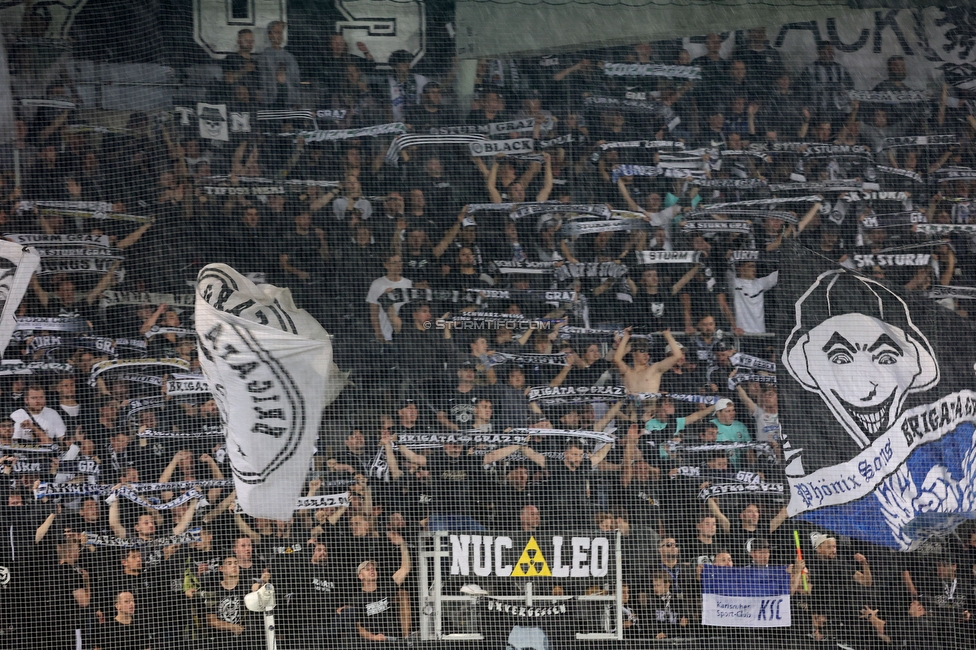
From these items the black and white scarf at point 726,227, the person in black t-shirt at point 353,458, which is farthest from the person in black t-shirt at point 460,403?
the black and white scarf at point 726,227

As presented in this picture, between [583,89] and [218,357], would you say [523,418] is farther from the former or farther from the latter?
[583,89]

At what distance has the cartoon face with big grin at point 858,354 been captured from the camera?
6.03m

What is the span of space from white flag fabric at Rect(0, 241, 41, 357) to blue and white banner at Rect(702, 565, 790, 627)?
4872 millimetres

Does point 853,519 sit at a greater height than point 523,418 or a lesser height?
lesser

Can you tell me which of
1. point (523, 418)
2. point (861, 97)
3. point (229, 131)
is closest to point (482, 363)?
point (523, 418)

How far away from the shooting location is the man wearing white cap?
19.9 ft

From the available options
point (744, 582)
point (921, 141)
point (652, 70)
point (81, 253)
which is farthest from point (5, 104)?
point (921, 141)

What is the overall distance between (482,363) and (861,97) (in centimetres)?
341

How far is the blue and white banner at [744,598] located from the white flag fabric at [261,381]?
2741 millimetres

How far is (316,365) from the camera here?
5641 mm

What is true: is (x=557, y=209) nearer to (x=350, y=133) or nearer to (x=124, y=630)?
(x=350, y=133)

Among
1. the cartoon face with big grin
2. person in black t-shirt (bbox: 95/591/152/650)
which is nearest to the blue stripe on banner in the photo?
the cartoon face with big grin

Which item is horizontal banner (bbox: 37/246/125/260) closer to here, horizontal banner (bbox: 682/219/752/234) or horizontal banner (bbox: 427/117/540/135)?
horizontal banner (bbox: 427/117/540/135)

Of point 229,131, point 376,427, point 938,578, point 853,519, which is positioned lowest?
point 938,578
